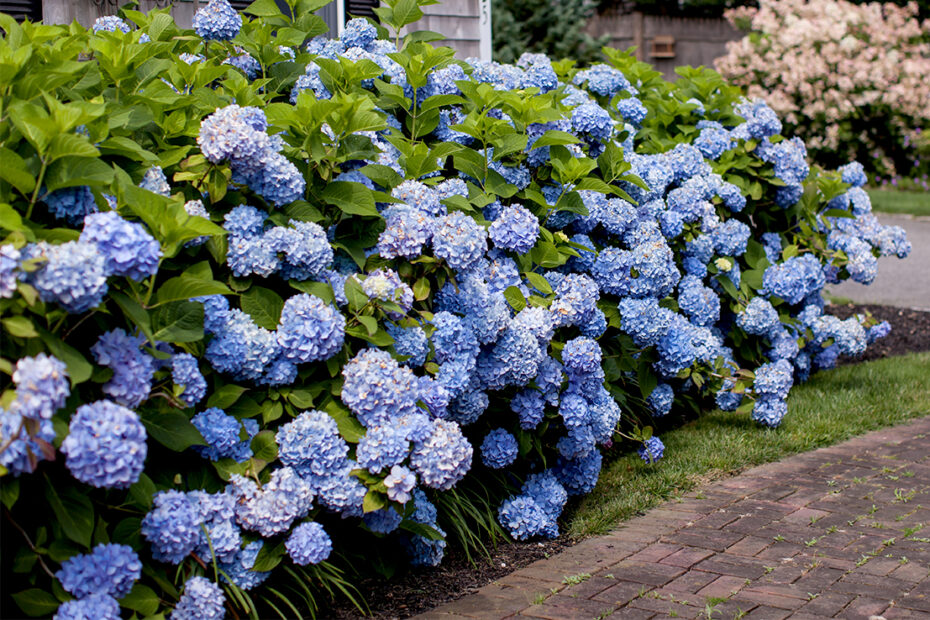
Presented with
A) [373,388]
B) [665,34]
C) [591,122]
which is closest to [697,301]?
[591,122]

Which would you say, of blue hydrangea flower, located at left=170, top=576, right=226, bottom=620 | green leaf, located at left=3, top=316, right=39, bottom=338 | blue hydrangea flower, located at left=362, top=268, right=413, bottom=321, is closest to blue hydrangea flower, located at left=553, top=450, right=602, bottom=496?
blue hydrangea flower, located at left=362, top=268, right=413, bottom=321

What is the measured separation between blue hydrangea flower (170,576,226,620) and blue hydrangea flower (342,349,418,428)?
68 centimetres

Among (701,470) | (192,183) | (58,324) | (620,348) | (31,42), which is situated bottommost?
(701,470)

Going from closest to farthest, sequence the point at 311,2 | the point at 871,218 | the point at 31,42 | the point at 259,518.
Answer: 1. the point at 259,518
2. the point at 31,42
3. the point at 311,2
4. the point at 871,218

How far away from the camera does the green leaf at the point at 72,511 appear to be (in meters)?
2.60

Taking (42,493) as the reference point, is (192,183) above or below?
above

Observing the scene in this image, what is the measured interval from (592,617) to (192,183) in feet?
6.03

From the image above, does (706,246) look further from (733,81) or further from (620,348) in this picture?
(733,81)

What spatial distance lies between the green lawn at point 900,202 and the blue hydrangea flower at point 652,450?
967cm

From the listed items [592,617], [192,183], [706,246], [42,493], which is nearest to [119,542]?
[42,493]

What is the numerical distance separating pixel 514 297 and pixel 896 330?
4.79 meters

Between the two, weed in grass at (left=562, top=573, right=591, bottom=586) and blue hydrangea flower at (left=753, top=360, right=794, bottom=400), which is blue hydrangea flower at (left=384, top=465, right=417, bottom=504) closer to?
weed in grass at (left=562, top=573, right=591, bottom=586)

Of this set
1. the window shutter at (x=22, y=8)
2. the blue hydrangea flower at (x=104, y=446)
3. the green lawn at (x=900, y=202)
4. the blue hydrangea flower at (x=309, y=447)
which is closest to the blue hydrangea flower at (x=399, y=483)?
the blue hydrangea flower at (x=309, y=447)

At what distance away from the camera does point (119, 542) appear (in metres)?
2.80
